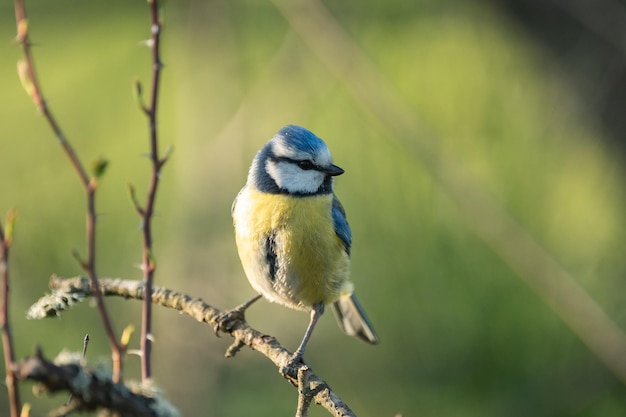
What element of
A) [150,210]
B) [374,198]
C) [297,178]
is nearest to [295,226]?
[297,178]

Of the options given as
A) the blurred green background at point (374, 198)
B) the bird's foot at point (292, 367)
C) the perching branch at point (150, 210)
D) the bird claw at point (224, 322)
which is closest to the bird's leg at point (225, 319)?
the bird claw at point (224, 322)

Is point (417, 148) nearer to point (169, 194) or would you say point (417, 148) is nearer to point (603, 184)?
point (603, 184)

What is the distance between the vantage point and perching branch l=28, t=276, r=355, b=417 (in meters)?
1.20

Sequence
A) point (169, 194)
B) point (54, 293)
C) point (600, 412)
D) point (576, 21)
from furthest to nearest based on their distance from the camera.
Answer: point (169, 194), point (576, 21), point (600, 412), point (54, 293)

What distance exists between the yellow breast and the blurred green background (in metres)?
0.48

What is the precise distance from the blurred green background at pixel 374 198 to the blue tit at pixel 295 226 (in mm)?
420

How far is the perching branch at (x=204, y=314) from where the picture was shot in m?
1.20

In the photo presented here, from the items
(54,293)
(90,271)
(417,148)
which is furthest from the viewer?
(417,148)

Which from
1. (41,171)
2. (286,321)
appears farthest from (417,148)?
(41,171)

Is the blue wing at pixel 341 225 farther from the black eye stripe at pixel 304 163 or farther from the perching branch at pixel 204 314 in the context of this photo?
the perching branch at pixel 204 314

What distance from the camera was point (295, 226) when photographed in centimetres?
198

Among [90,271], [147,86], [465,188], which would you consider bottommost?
[90,271]

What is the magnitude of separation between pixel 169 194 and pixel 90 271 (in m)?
2.72

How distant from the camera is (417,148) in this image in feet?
8.17
